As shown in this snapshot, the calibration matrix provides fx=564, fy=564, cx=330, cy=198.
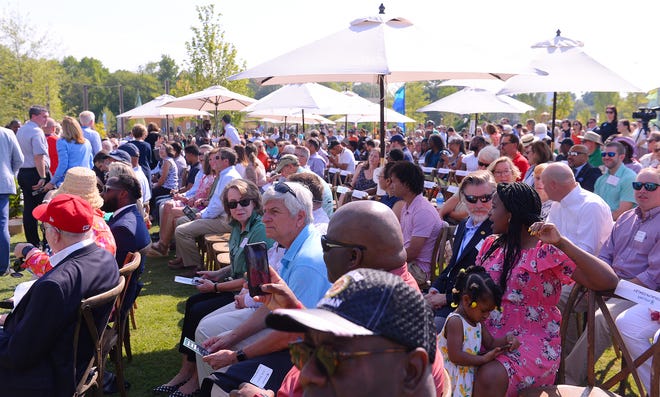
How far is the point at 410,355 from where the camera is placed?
4.07 ft

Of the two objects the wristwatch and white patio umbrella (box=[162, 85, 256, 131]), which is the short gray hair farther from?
white patio umbrella (box=[162, 85, 256, 131])

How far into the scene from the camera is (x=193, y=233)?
7234 millimetres

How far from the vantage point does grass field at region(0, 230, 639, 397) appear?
4492mm

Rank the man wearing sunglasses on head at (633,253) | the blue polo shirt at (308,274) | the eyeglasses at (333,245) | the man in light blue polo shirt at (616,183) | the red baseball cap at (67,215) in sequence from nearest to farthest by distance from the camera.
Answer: the eyeglasses at (333,245) < the blue polo shirt at (308,274) < the red baseball cap at (67,215) < the man wearing sunglasses on head at (633,253) < the man in light blue polo shirt at (616,183)

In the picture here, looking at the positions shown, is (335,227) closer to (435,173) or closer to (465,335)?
(465,335)

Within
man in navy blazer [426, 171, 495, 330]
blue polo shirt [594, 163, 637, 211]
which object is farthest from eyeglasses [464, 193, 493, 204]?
blue polo shirt [594, 163, 637, 211]

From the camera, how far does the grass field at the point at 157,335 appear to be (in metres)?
4.49

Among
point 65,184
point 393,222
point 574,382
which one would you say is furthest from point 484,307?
point 65,184

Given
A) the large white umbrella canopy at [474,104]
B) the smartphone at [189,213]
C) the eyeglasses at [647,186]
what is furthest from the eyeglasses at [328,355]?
the large white umbrella canopy at [474,104]

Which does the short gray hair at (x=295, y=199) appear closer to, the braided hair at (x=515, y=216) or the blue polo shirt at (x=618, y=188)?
the braided hair at (x=515, y=216)

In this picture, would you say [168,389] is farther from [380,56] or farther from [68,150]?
[68,150]

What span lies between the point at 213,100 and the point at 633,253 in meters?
12.4

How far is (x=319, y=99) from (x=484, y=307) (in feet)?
32.5

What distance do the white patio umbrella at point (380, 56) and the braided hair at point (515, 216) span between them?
2113 millimetres
